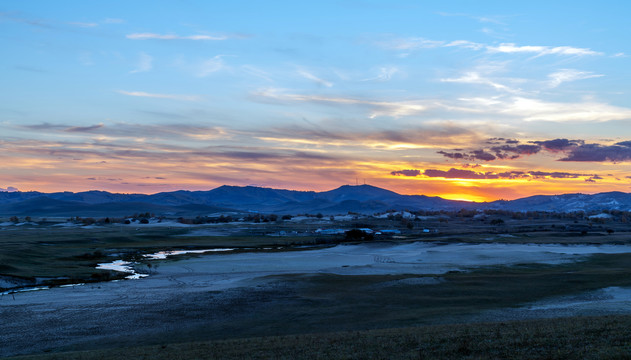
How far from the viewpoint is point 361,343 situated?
2044 centimetres

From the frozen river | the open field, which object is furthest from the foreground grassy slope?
the frozen river

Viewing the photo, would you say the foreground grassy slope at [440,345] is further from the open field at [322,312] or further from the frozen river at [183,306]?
the frozen river at [183,306]

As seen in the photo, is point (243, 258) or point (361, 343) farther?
point (243, 258)

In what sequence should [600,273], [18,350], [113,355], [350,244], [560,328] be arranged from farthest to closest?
[350,244]
[600,273]
[18,350]
[113,355]
[560,328]

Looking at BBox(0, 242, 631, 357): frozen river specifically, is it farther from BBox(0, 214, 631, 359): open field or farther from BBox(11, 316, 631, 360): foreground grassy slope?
BBox(11, 316, 631, 360): foreground grassy slope

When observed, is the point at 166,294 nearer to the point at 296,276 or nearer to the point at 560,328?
the point at 296,276

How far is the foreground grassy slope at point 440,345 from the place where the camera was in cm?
1677

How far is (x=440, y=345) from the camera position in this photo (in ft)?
61.6

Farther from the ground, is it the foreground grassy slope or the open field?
the foreground grassy slope

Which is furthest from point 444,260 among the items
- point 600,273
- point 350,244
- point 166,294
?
point 166,294

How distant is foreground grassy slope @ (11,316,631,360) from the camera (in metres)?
16.8

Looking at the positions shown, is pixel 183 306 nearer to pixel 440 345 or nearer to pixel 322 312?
pixel 322 312

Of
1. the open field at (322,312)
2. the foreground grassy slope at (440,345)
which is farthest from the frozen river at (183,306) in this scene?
the foreground grassy slope at (440,345)

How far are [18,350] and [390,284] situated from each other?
2579 centimetres
